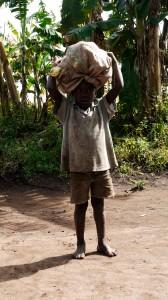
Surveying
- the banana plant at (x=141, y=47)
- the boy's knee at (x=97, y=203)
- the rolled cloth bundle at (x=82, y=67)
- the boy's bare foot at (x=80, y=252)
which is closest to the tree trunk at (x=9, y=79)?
the banana plant at (x=141, y=47)

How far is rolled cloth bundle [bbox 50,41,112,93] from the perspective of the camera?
3.68 meters

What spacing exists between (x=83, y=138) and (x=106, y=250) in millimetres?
974

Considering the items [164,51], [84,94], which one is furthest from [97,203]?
[164,51]

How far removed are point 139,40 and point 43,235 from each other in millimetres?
5409

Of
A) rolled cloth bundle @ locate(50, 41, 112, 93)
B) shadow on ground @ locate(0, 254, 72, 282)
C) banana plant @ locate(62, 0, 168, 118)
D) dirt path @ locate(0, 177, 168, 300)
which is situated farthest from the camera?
banana plant @ locate(62, 0, 168, 118)

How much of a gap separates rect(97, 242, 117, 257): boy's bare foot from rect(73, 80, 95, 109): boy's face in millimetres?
1192

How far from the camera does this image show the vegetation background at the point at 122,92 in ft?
26.8

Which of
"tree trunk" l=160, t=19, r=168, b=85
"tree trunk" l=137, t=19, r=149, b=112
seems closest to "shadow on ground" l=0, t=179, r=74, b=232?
"tree trunk" l=137, t=19, r=149, b=112

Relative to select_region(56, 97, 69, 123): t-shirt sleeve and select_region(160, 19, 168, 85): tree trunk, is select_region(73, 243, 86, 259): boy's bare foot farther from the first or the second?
select_region(160, 19, 168, 85): tree trunk

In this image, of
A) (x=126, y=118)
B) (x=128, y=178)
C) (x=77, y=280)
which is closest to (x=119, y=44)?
(x=126, y=118)

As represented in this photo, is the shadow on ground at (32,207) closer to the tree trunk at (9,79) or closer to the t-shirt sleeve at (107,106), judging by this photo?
the t-shirt sleeve at (107,106)

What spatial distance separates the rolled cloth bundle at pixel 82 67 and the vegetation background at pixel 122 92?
13.7 ft

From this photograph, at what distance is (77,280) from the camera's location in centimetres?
333

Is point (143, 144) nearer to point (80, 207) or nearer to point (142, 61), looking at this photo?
point (142, 61)
